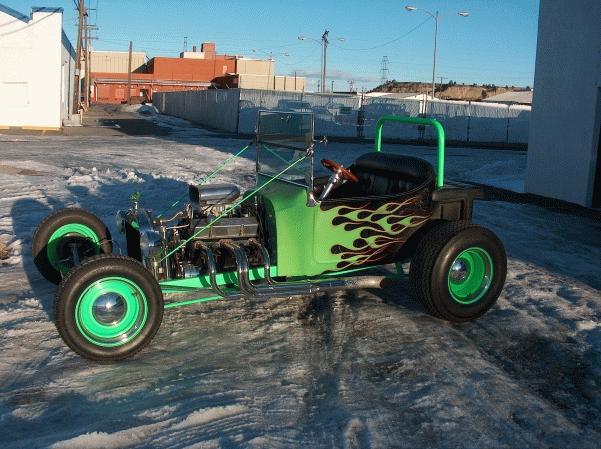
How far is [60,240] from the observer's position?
20.2ft

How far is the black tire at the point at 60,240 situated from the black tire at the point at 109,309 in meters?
1.56

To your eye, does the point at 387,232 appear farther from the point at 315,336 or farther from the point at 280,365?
the point at 280,365

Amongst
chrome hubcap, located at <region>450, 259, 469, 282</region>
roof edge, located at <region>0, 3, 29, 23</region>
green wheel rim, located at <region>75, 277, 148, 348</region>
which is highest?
roof edge, located at <region>0, 3, 29, 23</region>

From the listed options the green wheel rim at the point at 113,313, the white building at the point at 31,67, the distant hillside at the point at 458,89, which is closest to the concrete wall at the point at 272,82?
the distant hillside at the point at 458,89

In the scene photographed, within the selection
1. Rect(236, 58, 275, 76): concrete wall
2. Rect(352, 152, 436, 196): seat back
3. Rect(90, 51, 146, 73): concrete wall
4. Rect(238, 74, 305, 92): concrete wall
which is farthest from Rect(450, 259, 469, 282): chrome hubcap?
Rect(90, 51, 146, 73): concrete wall

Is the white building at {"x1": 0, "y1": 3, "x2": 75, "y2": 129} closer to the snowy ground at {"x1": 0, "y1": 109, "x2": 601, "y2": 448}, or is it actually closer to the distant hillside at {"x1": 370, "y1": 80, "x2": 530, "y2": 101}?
the snowy ground at {"x1": 0, "y1": 109, "x2": 601, "y2": 448}

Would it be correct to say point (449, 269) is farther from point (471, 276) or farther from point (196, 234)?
point (196, 234)

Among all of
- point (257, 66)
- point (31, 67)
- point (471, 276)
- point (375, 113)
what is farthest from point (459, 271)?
point (257, 66)

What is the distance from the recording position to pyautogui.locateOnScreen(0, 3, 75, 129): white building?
97.5ft

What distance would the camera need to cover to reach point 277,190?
223 inches

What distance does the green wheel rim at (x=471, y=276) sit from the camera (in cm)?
556

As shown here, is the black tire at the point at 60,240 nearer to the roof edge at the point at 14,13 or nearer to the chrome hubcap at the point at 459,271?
the chrome hubcap at the point at 459,271

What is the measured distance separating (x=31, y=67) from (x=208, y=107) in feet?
52.7

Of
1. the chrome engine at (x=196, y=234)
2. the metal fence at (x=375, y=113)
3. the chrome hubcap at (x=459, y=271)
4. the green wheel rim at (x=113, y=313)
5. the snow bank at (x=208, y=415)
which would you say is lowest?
the snow bank at (x=208, y=415)
